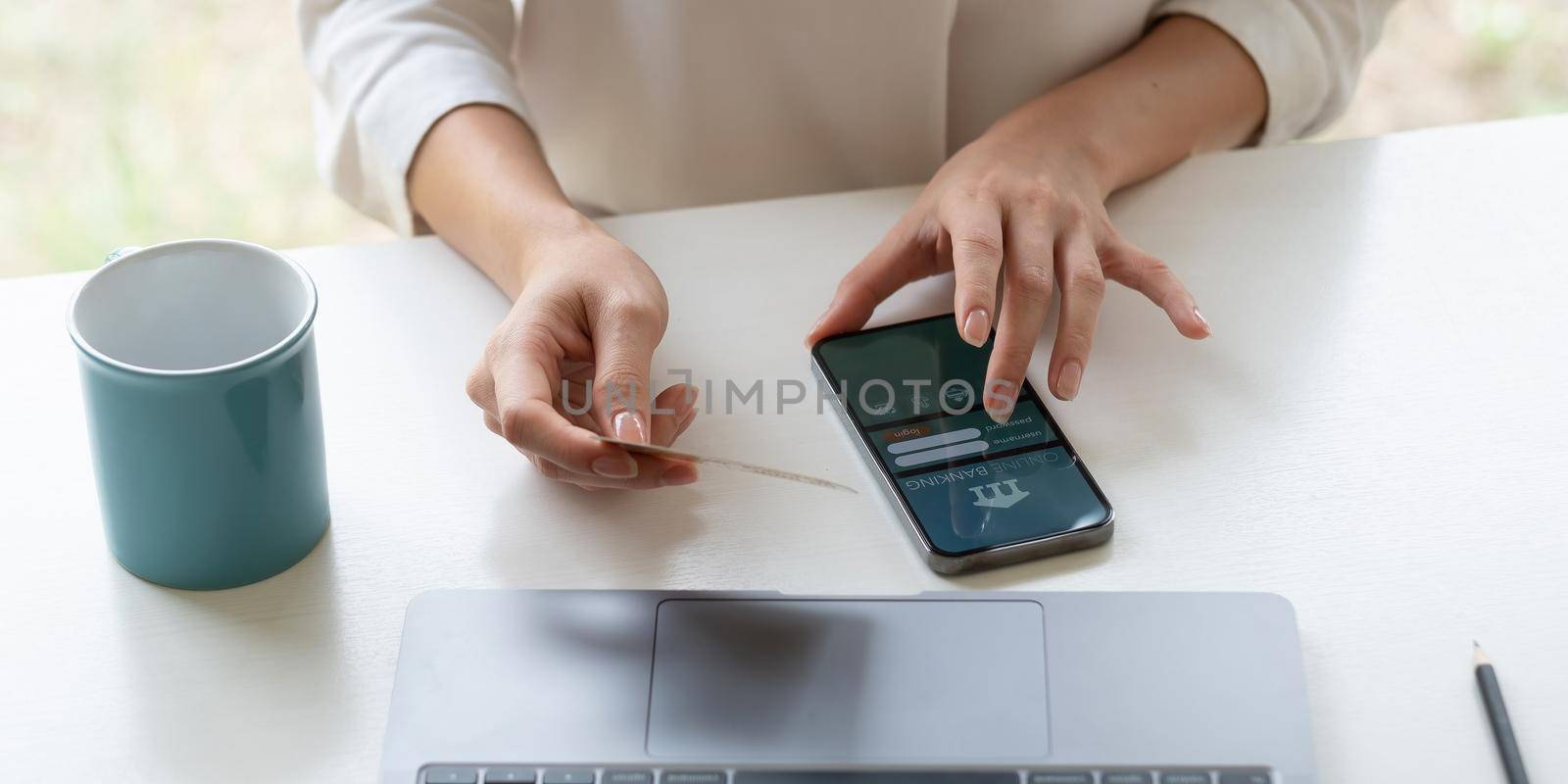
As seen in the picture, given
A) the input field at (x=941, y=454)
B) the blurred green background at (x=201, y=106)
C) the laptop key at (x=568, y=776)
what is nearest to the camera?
the laptop key at (x=568, y=776)

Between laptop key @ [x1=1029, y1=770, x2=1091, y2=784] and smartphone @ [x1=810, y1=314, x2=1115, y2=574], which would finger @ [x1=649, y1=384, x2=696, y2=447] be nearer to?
smartphone @ [x1=810, y1=314, x2=1115, y2=574]

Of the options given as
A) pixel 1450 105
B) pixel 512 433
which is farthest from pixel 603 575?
pixel 1450 105

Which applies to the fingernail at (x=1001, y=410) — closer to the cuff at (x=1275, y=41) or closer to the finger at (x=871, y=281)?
the finger at (x=871, y=281)

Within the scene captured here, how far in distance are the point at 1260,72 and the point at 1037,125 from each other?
17cm

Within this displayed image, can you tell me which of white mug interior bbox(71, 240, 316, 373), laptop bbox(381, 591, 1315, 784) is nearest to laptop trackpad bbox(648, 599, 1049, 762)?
laptop bbox(381, 591, 1315, 784)

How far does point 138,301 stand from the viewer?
0.54 metres

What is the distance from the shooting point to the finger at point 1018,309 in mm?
625

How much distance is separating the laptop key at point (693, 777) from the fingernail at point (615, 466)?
0.13m

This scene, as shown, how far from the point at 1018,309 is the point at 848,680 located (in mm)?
212

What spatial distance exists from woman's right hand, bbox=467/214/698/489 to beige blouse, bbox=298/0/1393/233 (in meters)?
0.18

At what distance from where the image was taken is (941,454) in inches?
24.3

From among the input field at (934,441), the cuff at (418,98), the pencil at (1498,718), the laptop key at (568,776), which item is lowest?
the pencil at (1498,718)

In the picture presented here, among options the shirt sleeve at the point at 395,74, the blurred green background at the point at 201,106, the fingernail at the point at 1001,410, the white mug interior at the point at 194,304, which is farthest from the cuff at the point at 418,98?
the blurred green background at the point at 201,106

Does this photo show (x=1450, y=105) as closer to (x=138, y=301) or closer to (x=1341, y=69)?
(x=1341, y=69)
